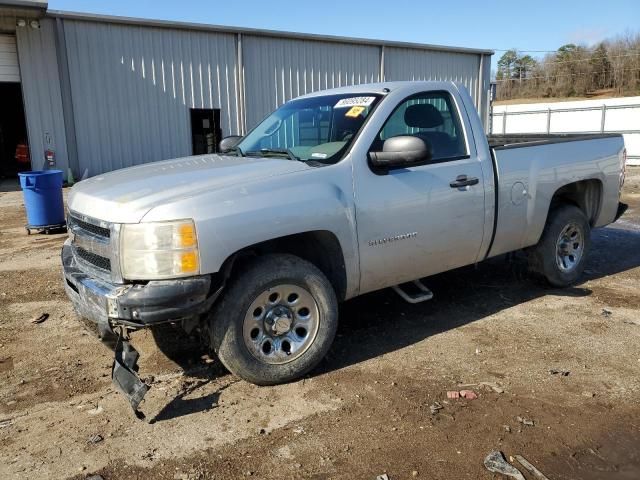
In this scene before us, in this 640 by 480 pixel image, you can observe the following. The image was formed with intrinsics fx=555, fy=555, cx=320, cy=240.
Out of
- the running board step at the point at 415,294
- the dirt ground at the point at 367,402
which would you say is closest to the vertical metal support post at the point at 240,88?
the dirt ground at the point at 367,402

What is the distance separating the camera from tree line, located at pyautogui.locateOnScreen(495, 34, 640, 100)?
172ft

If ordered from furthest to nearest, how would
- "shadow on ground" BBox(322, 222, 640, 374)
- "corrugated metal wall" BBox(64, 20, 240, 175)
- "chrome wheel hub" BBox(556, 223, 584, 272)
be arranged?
"corrugated metal wall" BBox(64, 20, 240, 175) → "chrome wheel hub" BBox(556, 223, 584, 272) → "shadow on ground" BBox(322, 222, 640, 374)

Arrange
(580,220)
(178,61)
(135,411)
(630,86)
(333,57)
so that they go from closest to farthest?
(135,411), (580,220), (178,61), (333,57), (630,86)

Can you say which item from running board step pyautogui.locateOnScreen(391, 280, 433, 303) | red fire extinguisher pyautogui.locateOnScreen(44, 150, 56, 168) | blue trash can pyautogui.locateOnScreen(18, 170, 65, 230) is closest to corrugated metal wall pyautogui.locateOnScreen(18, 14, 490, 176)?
red fire extinguisher pyautogui.locateOnScreen(44, 150, 56, 168)

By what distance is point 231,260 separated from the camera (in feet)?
11.4

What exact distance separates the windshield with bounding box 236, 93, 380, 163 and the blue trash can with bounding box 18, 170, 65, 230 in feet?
18.2

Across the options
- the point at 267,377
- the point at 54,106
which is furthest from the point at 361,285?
the point at 54,106

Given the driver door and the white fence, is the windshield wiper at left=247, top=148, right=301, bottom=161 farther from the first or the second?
the white fence

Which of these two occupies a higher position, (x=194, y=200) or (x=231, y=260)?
(x=194, y=200)

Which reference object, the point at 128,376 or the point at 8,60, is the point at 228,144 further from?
the point at 8,60

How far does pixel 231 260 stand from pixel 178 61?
14377mm

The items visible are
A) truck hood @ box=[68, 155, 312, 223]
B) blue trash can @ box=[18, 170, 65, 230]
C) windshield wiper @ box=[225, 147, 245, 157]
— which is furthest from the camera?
blue trash can @ box=[18, 170, 65, 230]

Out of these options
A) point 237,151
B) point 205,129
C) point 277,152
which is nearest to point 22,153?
point 205,129

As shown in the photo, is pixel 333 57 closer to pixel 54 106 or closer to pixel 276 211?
pixel 54 106
